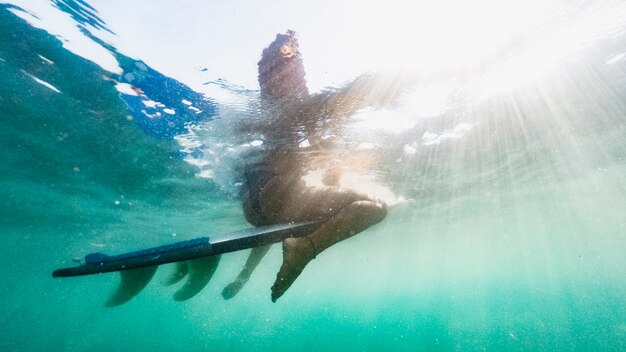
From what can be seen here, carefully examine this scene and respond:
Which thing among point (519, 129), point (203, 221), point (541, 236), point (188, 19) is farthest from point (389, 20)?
point (541, 236)

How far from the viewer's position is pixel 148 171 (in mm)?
13812

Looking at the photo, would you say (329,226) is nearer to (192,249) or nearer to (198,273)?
(192,249)

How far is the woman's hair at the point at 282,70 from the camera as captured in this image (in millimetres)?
6340

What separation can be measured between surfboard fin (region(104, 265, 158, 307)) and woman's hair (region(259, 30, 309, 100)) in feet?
15.7

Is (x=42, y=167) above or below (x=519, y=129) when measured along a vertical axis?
above

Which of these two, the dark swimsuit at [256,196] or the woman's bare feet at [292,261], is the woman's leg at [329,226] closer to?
the woman's bare feet at [292,261]

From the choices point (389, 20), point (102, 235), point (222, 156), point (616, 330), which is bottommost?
point (616, 330)

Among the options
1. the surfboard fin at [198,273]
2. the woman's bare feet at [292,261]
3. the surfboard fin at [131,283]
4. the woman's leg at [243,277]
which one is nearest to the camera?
the woman's bare feet at [292,261]

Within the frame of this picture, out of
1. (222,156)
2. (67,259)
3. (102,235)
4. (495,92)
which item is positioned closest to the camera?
(495,92)

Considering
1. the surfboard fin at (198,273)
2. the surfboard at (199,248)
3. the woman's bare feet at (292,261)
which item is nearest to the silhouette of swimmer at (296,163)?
the woman's bare feet at (292,261)

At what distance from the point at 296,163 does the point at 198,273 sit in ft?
22.7

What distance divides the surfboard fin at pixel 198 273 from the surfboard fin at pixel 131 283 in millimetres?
844

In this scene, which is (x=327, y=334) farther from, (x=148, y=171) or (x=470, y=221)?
(x=148, y=171)

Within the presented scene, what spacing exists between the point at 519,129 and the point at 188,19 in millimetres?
14536
